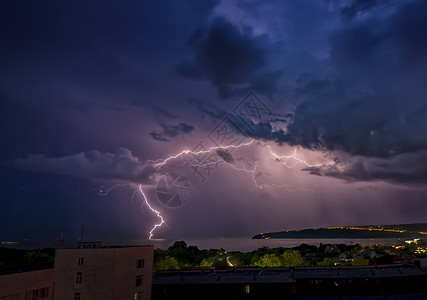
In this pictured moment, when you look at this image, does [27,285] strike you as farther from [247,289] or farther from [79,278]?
[247,289]

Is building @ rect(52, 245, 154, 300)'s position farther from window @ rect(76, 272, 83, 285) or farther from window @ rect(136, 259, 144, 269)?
window @ rect(136, 259, 144, 269)

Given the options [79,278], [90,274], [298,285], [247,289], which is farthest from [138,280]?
[298,285]

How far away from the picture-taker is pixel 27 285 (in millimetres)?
16750

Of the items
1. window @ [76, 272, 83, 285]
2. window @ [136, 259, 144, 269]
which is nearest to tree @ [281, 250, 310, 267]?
window @ [136, 259, 144, 269]

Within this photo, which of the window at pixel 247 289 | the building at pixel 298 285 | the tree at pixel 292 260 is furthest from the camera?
the tree at pixel 292 260

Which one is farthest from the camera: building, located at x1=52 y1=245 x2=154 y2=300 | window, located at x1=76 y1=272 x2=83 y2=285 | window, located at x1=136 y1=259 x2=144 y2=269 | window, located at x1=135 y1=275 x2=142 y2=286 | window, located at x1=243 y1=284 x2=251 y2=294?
window, located at x1=243 y1=284 x2=251 y2=294

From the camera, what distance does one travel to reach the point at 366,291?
27.3 m

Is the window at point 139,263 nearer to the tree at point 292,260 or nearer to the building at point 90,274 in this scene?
the building at point 90,274

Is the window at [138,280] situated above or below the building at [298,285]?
above

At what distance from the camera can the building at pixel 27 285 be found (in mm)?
15383

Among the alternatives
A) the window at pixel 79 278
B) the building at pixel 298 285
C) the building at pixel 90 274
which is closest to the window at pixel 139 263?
the building at pixel 90 274

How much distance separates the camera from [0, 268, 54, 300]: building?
1538cm

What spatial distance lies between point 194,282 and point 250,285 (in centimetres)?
478

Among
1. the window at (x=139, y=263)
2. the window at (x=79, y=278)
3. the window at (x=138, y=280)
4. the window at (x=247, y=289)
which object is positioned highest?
the window at (x=139, y=263)
